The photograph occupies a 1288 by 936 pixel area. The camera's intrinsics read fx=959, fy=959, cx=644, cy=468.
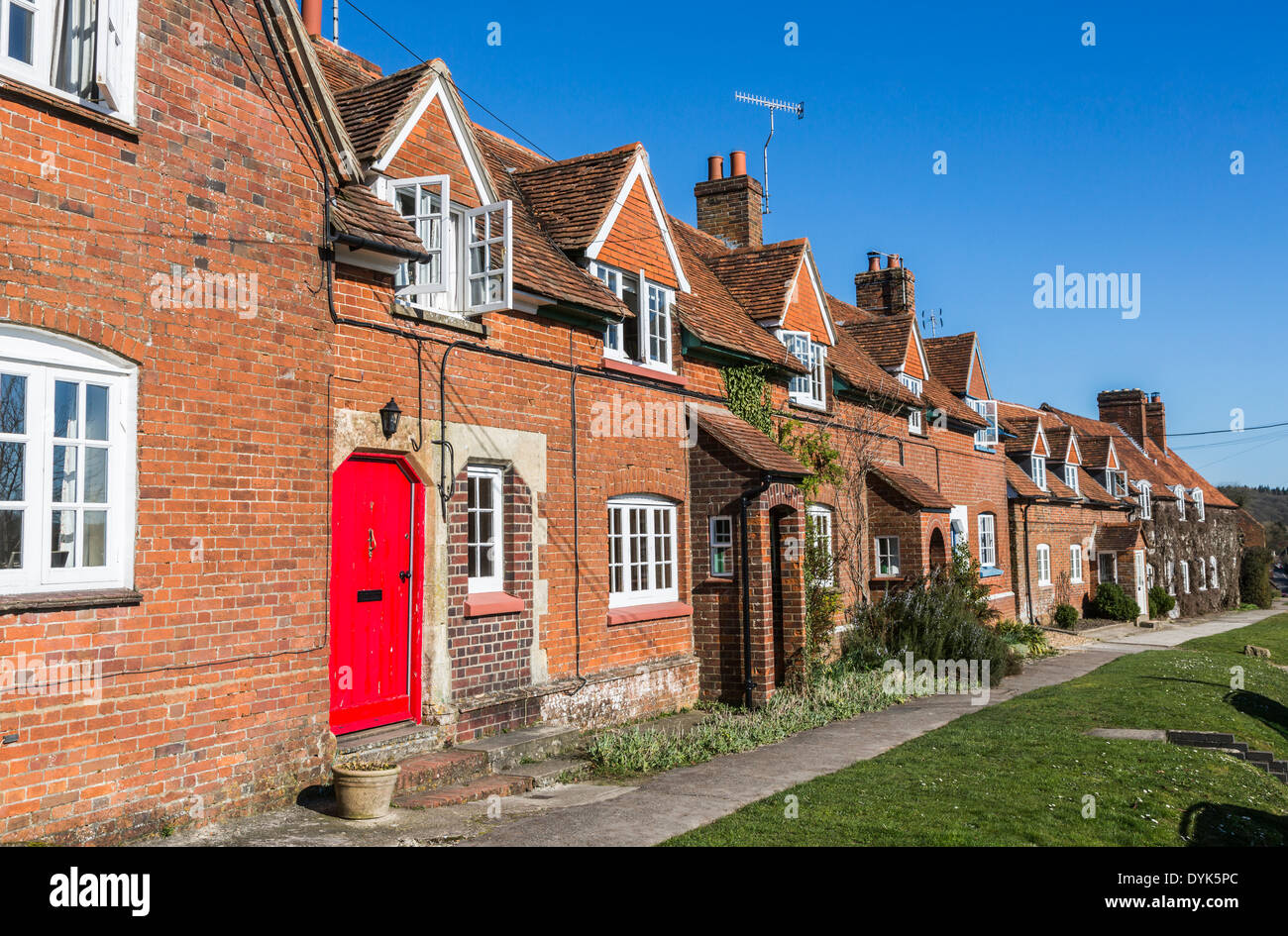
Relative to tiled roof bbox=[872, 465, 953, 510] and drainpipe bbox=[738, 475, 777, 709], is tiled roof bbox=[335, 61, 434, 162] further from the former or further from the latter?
tiled roof bbox=[872, 465, 953, 510]

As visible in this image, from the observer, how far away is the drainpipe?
538 inches

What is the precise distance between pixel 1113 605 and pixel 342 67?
31109 millimetres

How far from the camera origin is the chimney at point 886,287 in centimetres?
2709

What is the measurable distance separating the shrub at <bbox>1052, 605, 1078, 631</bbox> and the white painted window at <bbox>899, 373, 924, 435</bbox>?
37.3ft

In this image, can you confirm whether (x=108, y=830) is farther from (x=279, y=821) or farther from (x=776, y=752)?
(x=776, y=752)

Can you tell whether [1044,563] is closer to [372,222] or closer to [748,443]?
[748,443]

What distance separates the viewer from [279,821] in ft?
23.9

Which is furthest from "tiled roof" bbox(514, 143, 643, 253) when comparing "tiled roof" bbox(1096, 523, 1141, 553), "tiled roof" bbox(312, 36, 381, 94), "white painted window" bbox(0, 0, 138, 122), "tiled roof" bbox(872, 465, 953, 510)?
"tiled roof" bbox(1096, 523, 1141, 553)

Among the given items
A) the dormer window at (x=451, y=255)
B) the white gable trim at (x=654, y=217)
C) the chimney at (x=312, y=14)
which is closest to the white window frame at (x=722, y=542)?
the white gable trim at (x=654, y=217)

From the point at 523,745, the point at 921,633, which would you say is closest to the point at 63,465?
the point at 523,745

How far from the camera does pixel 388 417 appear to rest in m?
9.04
